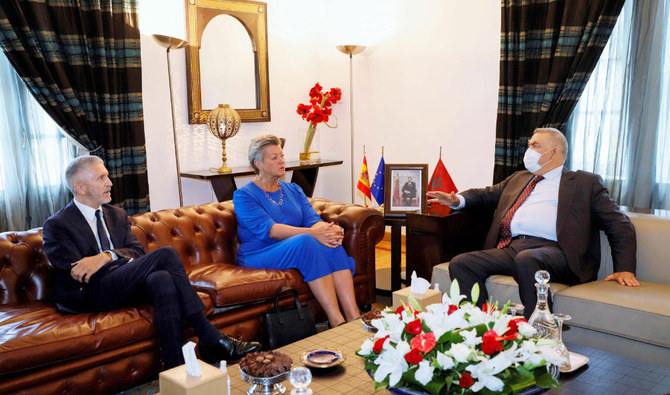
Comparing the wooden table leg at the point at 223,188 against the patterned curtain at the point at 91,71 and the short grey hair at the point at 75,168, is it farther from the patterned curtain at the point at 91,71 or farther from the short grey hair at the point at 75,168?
the short grey hair at the point at 75,168

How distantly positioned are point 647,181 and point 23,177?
4213 mm

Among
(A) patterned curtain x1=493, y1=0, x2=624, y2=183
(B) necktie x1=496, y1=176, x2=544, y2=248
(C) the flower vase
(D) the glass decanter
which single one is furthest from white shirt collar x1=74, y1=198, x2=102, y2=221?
(A) patterned curtain x1=493, y1=0, x2=624, y2=183

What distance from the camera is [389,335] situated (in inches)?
58.8

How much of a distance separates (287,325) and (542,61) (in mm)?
2573

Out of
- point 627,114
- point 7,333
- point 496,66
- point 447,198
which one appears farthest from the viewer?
point 496,66

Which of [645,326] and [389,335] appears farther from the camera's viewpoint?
[645,326]

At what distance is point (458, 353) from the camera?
1.35m

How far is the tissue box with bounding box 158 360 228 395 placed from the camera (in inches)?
61.7

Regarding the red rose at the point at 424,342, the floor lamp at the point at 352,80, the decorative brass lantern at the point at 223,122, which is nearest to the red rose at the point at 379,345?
the red rose at the point at 424,342

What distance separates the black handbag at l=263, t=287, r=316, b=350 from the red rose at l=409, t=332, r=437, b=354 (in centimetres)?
150

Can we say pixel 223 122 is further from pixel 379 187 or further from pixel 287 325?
pixel 287 325

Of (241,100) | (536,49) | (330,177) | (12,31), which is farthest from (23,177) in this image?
(536,49)

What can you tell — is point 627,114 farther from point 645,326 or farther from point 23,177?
point 23,177

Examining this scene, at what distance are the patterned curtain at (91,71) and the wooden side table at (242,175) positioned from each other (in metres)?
0.47
